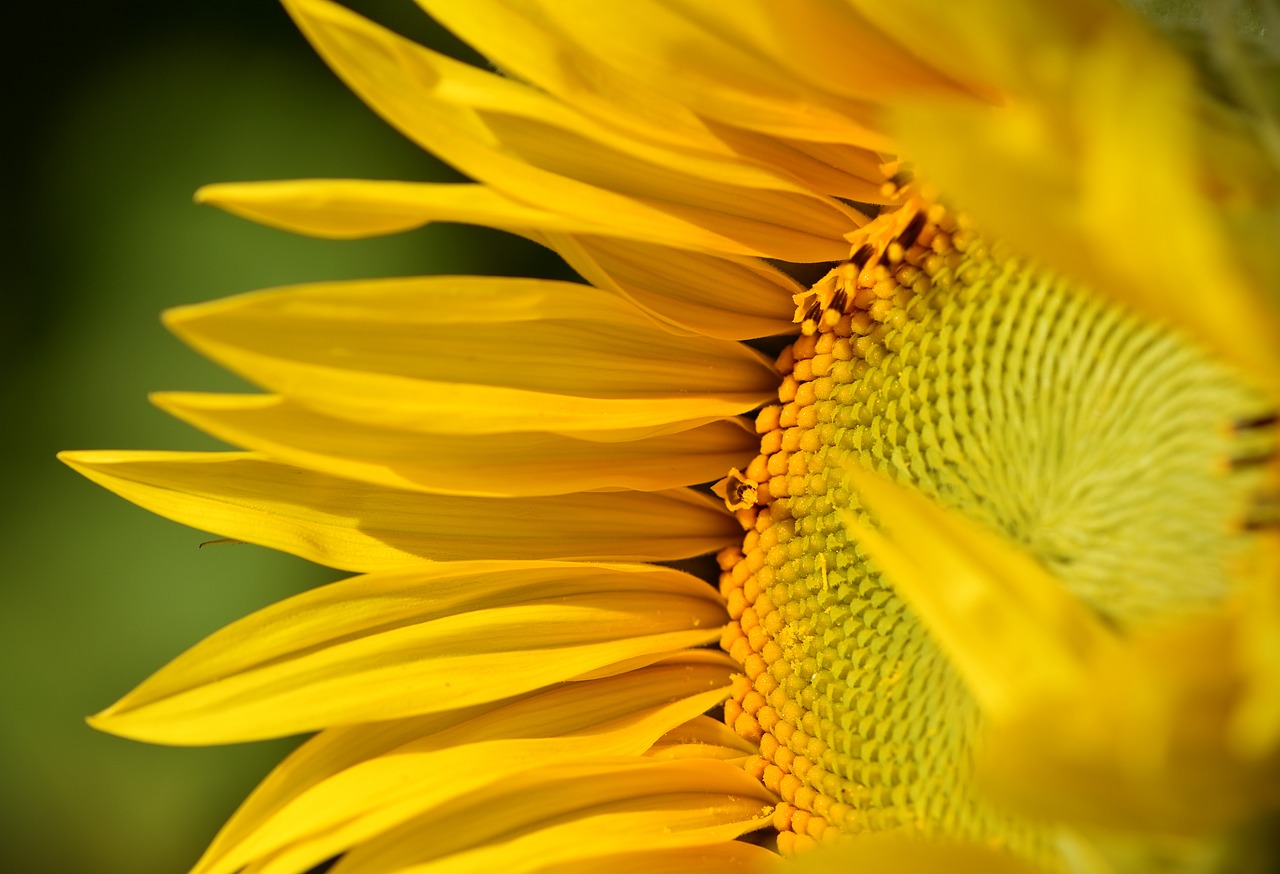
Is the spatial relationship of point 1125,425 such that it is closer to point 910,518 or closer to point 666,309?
point 910,518

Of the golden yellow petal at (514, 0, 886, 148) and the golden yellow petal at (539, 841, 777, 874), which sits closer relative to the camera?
the golden yellow petal at (514, 0, 886, 148)

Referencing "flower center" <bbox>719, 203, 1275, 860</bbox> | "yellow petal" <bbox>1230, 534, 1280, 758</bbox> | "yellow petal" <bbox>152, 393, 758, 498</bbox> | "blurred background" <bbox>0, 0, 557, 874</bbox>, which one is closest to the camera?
"yellow petal" <bbox>1230, 534, 1280, 758</bbox>

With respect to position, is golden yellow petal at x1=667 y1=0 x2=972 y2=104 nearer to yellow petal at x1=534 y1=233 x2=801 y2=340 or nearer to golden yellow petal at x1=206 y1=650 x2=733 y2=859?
yellow petal at x1=534 y1=233 x2=801 y2=340

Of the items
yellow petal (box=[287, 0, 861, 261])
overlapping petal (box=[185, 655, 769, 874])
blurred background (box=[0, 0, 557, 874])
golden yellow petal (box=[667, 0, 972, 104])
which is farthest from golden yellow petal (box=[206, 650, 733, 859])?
golden yellow petal (box=[667, 0, 972, 104])

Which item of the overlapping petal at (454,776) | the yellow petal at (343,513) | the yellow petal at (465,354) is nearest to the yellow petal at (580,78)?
the yellow petal at (465,354)

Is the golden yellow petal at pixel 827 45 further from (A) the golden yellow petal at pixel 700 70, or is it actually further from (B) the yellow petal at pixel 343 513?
(B) the yellow petal at pixel 343 513

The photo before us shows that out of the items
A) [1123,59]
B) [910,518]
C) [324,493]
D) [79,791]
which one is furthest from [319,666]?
[1123,59]
